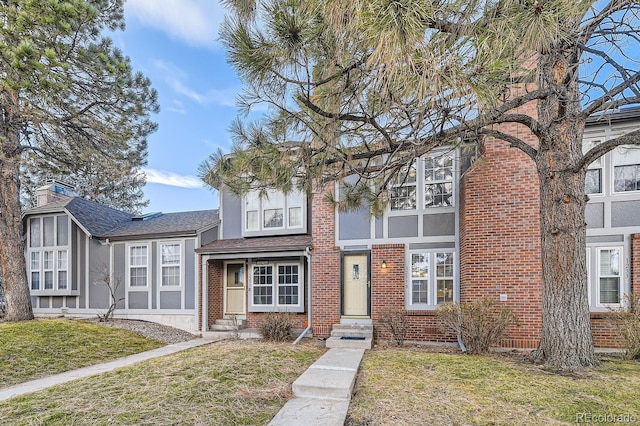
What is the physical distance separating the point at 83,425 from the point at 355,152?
5278mm

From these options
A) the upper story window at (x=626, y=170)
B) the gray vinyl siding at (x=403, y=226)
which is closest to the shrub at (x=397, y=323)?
the gray vinyl siding at (x=403, y=226)

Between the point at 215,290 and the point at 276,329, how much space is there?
11.2ft

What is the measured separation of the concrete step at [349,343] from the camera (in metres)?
8.11

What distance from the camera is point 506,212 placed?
25.7 ft

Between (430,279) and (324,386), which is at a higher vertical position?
(430,279)

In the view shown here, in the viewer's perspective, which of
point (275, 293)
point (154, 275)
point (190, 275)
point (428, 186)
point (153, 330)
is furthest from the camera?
point (154, 275)

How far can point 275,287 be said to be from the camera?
11055 millimetres

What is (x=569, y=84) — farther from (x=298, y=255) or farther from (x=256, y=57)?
(x=298, y=255)

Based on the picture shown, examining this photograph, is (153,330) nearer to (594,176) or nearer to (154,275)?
(154,275)

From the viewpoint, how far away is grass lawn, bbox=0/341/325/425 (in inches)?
154

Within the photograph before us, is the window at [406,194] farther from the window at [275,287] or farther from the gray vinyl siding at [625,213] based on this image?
the gray vinyl siding at [625,213]

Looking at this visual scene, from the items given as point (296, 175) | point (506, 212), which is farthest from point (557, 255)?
point (296, 175)

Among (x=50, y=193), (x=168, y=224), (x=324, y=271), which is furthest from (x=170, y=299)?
(x=50, y=193)

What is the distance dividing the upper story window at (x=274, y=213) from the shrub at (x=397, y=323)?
153 inches
